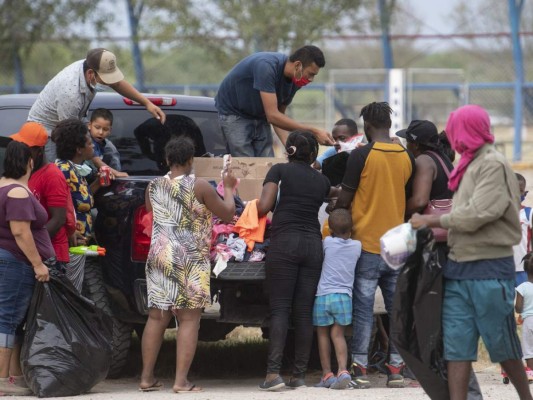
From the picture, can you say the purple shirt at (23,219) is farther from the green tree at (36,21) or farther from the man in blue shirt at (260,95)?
the green tree at (36,21)

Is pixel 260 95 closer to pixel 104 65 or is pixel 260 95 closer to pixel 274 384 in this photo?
pixel 104 65

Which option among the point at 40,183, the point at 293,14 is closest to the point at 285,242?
the point at 40,183

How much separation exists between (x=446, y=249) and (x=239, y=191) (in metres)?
2.00

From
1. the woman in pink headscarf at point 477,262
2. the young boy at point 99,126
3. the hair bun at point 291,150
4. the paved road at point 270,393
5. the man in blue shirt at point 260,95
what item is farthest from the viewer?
the man in blue shirt at point 260,95

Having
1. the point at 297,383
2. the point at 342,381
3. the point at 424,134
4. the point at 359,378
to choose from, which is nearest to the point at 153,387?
the point at 297,383

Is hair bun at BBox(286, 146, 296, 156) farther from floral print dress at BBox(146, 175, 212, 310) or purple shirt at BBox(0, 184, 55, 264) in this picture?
purple shirt at BBox(0, 184, 55, 264)

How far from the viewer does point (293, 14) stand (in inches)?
773

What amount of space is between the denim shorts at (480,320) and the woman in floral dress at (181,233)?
174 cm

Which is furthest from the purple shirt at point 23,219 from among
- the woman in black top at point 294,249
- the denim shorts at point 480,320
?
the denim shorts at point 480,320

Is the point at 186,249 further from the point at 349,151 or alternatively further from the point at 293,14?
the point at 293,14

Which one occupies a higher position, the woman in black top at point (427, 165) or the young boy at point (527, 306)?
the woman in black top at point (427, 165)

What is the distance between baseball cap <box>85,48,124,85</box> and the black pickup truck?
63 cm

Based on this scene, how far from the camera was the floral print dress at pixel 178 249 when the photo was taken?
Answer: 695 cm

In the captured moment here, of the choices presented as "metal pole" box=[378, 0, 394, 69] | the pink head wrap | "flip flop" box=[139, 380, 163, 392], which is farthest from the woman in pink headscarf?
"metal pole" box=[378, 0, 394, 69]
